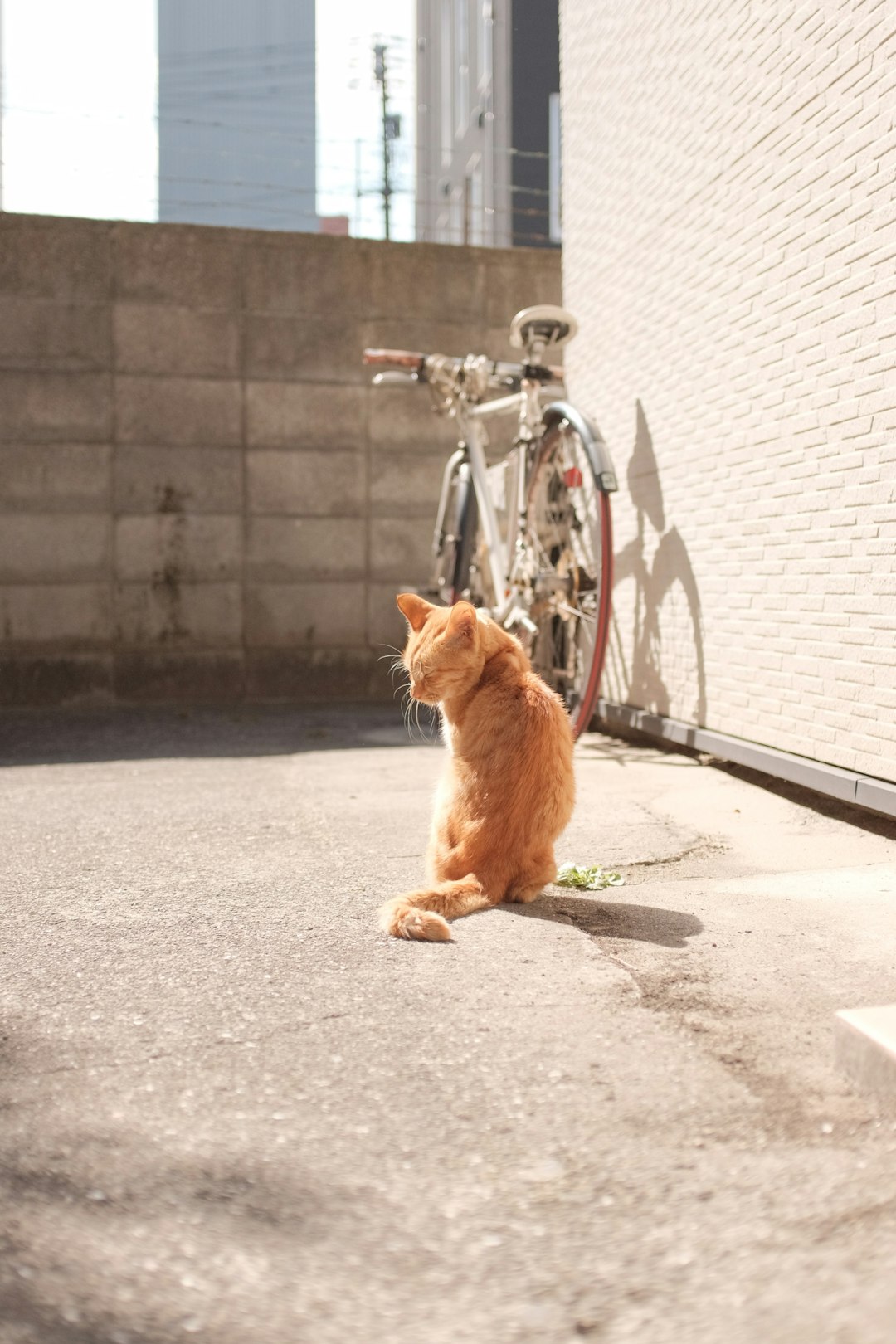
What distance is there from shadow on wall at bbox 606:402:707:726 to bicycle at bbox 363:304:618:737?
0.80 feet

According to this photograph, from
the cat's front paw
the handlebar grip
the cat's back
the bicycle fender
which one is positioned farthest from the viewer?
the handlebar grip

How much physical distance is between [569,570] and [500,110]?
39.8 ft

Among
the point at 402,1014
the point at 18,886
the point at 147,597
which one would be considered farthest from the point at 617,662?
the point at 402,1014

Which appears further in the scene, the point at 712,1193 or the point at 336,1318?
the point at 712,1193

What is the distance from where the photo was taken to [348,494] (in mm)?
7777

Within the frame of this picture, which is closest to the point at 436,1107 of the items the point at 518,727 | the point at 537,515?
the point at 518,727

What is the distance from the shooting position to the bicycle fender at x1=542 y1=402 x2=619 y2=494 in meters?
4.88

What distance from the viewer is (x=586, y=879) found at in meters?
3.12

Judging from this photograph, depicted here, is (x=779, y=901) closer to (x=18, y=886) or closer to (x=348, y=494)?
(x=18, y=886)

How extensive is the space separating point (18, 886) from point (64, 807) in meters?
1.14

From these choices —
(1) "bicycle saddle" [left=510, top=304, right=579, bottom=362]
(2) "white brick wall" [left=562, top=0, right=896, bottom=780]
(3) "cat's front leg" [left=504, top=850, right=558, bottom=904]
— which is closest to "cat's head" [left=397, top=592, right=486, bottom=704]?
(3) "cat's front leg" [left=504, top=850, right=558, bottom=904]

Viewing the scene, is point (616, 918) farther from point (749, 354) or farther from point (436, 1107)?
point (749, 354)

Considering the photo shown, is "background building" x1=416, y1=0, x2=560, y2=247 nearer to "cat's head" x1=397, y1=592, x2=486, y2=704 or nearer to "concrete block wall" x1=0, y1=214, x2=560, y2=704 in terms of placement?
"concrete block wall" x1=0, y1=214, x2=560, y2=704

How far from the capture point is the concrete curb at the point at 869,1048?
1763mm
